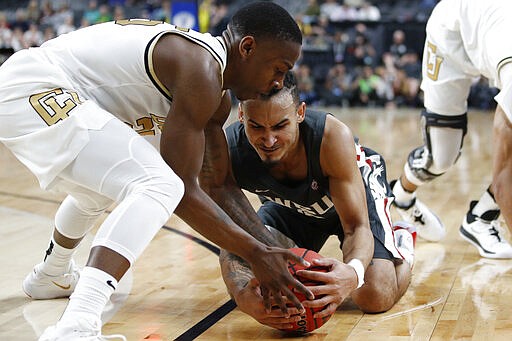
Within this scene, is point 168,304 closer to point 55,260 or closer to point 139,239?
point 55,260

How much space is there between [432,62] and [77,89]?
2696mm

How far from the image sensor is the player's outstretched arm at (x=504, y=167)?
3.50m

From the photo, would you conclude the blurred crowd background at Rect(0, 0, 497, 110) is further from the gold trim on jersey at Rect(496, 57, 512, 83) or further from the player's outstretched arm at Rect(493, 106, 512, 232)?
the player's outstretched arm at Rect(493, 106, 512, 232)

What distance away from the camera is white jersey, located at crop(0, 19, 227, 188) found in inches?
119

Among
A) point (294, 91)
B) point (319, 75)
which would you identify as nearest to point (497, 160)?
point (294, 91)

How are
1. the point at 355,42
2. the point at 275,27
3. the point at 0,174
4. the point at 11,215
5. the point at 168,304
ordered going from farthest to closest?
1. the point at 355,42
2. the point at 0,174
3. the point at 11,215
4. the point at 168,304
5. the point at 275,27

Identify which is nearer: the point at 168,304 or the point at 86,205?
the point at 86,205

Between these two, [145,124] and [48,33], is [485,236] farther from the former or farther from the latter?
[48,33]

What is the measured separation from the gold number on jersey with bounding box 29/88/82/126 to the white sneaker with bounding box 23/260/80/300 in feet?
3.64

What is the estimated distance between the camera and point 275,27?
3.17m

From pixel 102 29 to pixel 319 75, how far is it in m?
13.8

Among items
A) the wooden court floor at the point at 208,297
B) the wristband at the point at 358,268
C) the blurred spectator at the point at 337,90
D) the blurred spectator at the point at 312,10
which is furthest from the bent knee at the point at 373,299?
the blurred spectator at the point at 312,10

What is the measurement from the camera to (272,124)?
11.9 feet

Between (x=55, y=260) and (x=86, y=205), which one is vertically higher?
(x=86, y=205)
